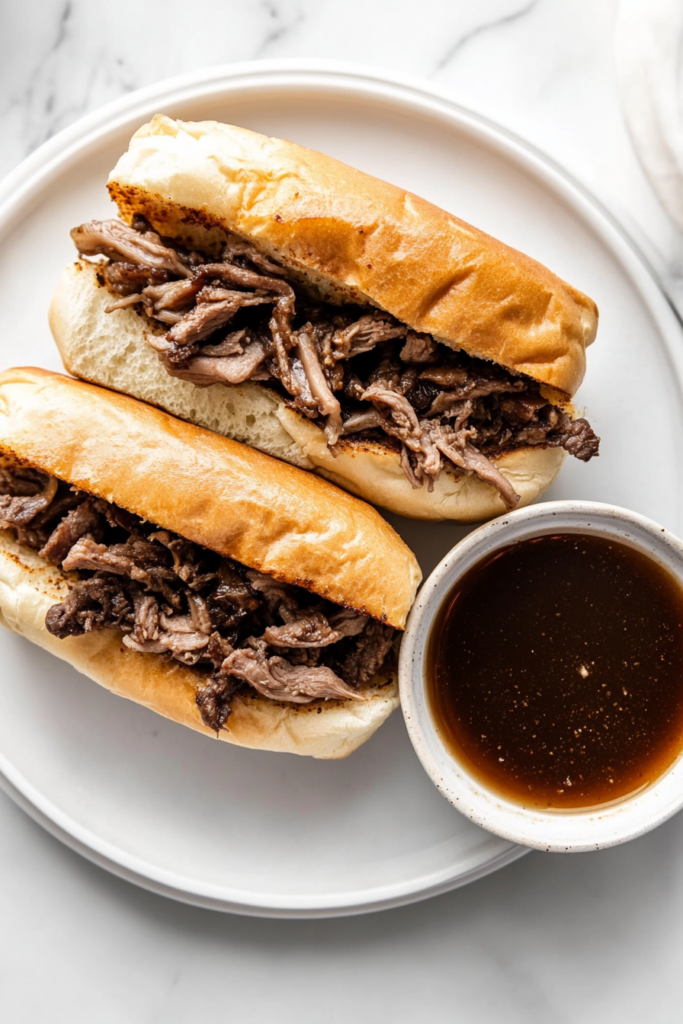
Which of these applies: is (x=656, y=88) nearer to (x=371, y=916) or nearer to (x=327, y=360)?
(x=327, y=360)

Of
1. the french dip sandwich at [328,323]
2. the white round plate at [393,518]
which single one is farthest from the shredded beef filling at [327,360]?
the white round plate at [393,518]

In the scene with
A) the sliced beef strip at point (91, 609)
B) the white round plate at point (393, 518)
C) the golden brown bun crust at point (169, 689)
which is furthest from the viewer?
the white round plate at point (393, 518)

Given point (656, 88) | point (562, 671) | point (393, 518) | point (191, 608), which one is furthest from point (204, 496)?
point (656, 88)

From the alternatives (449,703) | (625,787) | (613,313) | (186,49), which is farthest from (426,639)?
(186,49)

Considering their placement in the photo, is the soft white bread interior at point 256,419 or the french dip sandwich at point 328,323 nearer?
the french dip sandwich at point 328,323

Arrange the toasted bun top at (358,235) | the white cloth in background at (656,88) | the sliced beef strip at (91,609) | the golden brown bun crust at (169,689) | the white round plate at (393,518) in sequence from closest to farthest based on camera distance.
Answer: the toasted bun top at (358,235) < the sliced beef strip at (91,609) < the golden brown bun crust at (169,689) < the white cloth in background at (656,88) < the white round plate at (393,518)

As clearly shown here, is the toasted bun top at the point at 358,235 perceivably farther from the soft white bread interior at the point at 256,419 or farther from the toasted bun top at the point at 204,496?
the toasted bun top at the point at 204,496

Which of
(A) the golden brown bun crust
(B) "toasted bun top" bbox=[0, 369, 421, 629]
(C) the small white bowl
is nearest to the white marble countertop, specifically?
(C) the small white bowl
